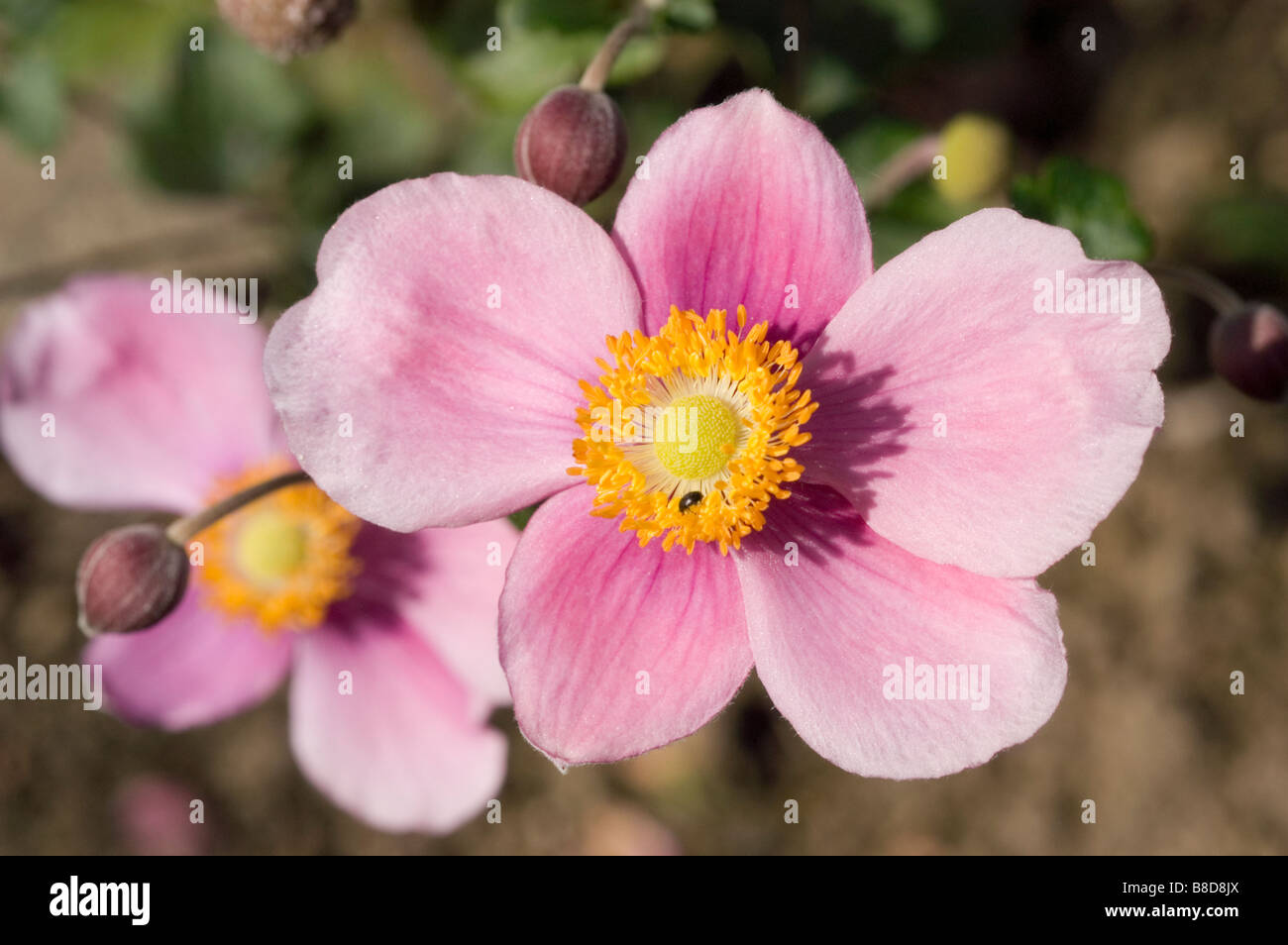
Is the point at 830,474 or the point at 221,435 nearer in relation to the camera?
the point at 830,474

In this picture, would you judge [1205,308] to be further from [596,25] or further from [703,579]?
[703,579]

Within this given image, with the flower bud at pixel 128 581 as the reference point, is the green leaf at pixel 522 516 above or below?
above

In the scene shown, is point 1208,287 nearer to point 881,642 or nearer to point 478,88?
point 881,642

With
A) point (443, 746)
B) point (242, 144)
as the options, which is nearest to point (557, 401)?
point (443, 746)

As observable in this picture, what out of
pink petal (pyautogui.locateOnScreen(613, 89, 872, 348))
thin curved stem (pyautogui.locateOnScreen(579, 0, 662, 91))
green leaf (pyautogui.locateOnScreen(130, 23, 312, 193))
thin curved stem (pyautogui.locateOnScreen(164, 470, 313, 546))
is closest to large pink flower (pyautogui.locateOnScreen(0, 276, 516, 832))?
thin curved stem (pyautogui.locateOnScreen(164, 470, 313, 546))

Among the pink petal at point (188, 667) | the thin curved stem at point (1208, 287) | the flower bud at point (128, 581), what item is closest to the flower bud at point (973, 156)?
the thin curved stem at point (1208, 287)

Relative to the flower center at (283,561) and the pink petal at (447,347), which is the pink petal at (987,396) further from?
the flower center at (283,561)

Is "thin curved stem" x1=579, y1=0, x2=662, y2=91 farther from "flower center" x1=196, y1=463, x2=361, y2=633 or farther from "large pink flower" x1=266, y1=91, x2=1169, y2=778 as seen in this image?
"flower center" x1=196, y1=463, x2=361, y2=633
